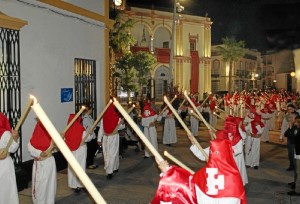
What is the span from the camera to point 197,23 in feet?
147

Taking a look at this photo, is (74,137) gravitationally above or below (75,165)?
below

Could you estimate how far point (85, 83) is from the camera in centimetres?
1330

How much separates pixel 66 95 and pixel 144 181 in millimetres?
3664

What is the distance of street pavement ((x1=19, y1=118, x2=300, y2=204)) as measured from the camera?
891cm

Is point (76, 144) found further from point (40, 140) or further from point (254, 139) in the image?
point (254, 139)

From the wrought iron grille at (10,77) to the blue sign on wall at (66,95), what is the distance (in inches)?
80.6

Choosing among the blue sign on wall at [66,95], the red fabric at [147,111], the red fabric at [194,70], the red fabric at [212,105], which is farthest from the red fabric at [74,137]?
the red fabric at [194,70]

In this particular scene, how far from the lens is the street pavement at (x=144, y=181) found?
29.2 ft

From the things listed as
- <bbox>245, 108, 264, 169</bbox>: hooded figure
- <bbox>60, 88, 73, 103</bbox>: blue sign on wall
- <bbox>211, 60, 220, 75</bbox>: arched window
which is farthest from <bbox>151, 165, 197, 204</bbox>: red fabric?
<bbox>211, 60, 220, 75</bbox>: arched window

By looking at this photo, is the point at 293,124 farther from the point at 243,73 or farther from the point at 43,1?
the point at 243,73

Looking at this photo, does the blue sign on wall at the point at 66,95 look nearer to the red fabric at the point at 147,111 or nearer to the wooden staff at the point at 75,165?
the red fabric at the point at 147,111

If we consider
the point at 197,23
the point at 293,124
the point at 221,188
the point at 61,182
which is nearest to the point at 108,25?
the point at 61,182

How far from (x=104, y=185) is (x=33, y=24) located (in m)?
4.70

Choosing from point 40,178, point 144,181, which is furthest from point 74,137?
point 144,181
